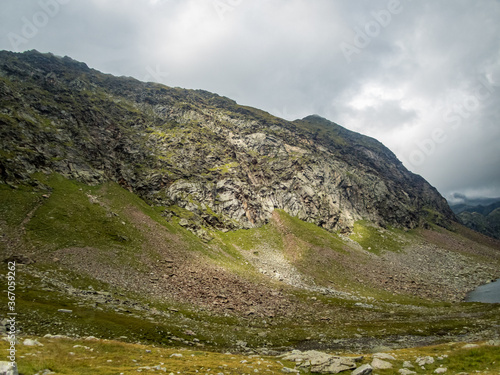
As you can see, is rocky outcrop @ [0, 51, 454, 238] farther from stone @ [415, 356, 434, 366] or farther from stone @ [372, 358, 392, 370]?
stone @ [415, 356, 434, 366]

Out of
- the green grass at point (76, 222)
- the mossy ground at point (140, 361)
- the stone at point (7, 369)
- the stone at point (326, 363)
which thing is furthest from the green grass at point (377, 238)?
the stone at point (7, 369)

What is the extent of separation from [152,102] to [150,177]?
101m

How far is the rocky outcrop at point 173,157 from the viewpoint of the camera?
8319cm

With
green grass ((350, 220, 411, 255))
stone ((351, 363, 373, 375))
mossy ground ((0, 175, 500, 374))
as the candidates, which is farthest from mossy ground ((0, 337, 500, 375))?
green grass ((350, 220, 411, 255))

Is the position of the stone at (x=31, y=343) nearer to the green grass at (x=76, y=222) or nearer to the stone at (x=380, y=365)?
the stone at (x=380, y=365)

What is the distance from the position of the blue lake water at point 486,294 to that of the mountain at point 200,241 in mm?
2764

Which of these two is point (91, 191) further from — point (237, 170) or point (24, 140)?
point (237, 170)

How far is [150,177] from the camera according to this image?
4092 inches

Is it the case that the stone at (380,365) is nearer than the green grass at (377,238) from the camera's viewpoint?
Yes

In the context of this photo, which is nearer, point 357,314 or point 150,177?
point 357,314

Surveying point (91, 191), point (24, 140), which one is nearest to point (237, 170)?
point (91, 191)

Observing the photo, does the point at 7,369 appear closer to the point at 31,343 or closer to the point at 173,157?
the point at 31,343

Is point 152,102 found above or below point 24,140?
above

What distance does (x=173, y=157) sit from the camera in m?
122
